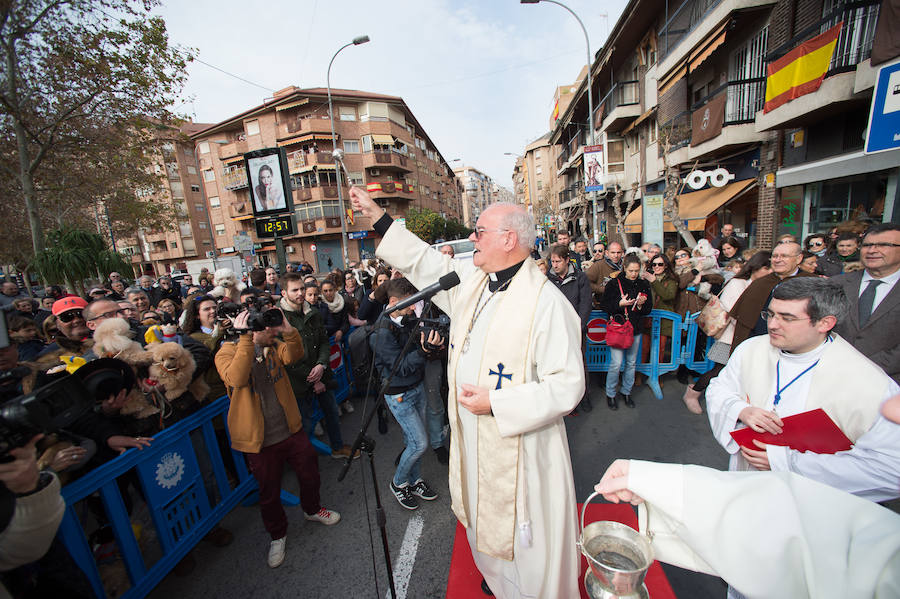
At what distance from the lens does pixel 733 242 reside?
617 cm

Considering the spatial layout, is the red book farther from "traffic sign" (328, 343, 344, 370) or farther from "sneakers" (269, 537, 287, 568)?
"traffic sign" (328, 343, 344, 370)

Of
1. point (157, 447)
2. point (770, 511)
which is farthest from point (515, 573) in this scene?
point (157, 447)

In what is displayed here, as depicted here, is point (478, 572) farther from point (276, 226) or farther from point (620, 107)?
point (620, 107)

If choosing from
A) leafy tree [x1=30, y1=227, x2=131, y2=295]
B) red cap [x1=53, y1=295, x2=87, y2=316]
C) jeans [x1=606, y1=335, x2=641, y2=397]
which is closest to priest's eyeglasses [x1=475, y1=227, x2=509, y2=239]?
jeans [x1=606, y1=335, x2=641, y2=397]

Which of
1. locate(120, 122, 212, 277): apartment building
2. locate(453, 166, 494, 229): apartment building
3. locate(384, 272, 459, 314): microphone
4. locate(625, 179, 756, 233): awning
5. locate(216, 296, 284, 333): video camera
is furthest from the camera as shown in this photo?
locate(453, 166, 494, 229): apartment building

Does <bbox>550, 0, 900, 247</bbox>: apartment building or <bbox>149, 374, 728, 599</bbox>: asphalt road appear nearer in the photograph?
<bbox>149, 374, 728, 599</bbox>: asphalt road

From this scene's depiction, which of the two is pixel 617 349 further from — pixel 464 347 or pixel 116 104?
pixel 116 104

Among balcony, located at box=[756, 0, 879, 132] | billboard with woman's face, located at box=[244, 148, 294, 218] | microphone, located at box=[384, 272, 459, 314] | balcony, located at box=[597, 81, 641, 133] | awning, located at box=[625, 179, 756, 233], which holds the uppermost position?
balcony, located at box=[597, 81, 641, 133]

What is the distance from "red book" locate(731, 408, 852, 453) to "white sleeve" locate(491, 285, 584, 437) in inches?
34.1

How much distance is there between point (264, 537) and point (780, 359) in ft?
12.1

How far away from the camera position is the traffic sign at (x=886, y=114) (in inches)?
137

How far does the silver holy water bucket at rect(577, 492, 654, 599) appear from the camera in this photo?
1.04 metres

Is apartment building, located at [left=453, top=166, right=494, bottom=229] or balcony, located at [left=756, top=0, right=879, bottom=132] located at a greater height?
apartment building, located at [left=453, top=166, right=494, bottom=229]

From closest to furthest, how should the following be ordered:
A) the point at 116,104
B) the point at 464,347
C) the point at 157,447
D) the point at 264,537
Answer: the point at 464,347
the point at 157,447
the point at 264,537
the point at 116,104
